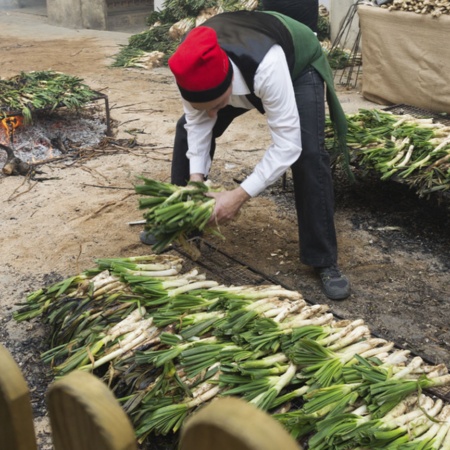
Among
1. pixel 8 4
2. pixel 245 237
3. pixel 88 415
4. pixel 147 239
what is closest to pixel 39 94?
pixel 147 239

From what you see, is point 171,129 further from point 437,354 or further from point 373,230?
point 437,354

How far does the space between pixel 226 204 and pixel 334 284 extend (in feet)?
3.07

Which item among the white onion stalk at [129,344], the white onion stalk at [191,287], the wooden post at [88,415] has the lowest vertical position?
the white onion stalk at [129,344]

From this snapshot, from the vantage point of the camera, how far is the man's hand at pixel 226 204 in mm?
3484

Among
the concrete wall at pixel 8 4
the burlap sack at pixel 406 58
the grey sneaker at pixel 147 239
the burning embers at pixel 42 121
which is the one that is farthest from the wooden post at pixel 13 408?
the concrete wall at pixel 8 4

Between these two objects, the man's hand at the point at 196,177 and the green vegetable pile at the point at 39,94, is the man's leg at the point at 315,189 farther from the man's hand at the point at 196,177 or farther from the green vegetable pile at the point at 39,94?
the green vegetable pile at the point at 39,94

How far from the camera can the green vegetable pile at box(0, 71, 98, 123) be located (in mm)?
6391

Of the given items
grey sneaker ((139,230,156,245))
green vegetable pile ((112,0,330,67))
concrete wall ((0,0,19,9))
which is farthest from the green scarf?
concrete wall ((0,0,19,9))

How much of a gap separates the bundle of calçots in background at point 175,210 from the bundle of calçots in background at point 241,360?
0.22 metres

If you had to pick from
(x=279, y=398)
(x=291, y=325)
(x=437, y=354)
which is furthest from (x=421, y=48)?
(x=279, y=398)

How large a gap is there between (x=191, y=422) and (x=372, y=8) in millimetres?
7549

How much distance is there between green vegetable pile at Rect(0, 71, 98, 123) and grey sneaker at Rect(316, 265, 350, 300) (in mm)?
3486

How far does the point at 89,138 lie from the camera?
274 inches

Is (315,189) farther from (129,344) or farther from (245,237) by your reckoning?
(129,344)
